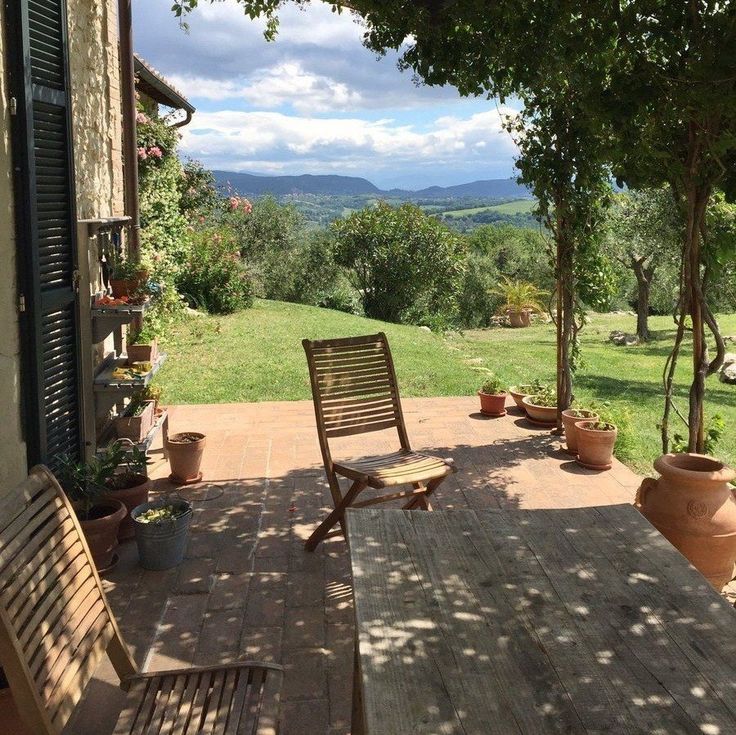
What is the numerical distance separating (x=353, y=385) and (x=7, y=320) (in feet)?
6.23

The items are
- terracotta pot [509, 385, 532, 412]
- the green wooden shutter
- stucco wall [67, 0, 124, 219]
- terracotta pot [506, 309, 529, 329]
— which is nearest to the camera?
the green wooden shutter

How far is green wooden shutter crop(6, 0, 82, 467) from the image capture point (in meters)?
2.99

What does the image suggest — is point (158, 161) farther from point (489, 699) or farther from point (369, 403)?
point (489, 699)

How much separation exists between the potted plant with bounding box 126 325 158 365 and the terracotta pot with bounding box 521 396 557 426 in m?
3.20

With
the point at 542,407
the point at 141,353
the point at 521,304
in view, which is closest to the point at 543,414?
the point at 542,407

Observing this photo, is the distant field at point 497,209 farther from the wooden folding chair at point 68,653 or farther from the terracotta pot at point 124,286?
the wooden folding chair at point 68,653

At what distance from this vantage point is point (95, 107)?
15.1 feet

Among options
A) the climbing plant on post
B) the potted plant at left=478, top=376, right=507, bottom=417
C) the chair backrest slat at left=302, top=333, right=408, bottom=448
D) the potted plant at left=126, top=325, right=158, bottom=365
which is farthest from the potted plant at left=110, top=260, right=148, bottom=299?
the potted plant at left=478, top=376, right=507, bottom=417

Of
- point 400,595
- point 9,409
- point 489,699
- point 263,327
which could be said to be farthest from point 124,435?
point 263,327

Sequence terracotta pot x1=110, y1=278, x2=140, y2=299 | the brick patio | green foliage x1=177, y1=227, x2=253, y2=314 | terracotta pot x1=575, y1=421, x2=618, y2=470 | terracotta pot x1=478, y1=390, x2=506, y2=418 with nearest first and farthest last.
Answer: the brick patio, terracotta pot x1=110, y1=278, x2=140, y2=299, terracotta pot x1=575, y1=421, x2=618, y2=470, terracotta pot x1=478, y1=390, x2=506, y2=418, green foliage x1=177, y1=227, x2=253, y2=314

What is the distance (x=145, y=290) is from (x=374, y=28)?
2.39 meters

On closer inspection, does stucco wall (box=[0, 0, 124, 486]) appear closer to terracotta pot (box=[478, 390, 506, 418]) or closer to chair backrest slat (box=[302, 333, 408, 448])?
chair backrest slat (box=[302, 333, 408, 448])

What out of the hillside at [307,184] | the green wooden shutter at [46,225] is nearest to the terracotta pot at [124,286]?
the green wooden shutter at [46,225]

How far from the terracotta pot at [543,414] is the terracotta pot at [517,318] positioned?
1232 cm
